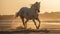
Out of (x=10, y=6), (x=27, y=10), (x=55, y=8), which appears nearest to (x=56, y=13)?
(x=55, y=8)

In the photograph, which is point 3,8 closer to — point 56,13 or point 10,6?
point 10,6

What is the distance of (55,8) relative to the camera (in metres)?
1.66

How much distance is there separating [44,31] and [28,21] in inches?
12.3

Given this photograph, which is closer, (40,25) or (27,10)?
(27,10)

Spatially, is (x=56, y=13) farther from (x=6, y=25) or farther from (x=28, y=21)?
(x=6, y=25)

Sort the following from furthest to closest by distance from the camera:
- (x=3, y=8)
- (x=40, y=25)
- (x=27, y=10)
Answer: (x=3, y=8) → (x=40, y=25) → (x=27, y=10)

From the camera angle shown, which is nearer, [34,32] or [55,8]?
[34,32]

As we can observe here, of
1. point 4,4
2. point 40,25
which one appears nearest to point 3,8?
point 4,4

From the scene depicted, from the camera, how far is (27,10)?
4.83 ft

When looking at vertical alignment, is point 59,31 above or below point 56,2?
below

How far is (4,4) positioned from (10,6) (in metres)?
0.06

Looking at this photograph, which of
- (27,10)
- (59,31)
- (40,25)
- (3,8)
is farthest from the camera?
(3,8)

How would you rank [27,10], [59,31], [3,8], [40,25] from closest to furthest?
[59,31]
[27,10]
[40,25]
[3,8]

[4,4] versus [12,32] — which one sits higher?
[4,4]
